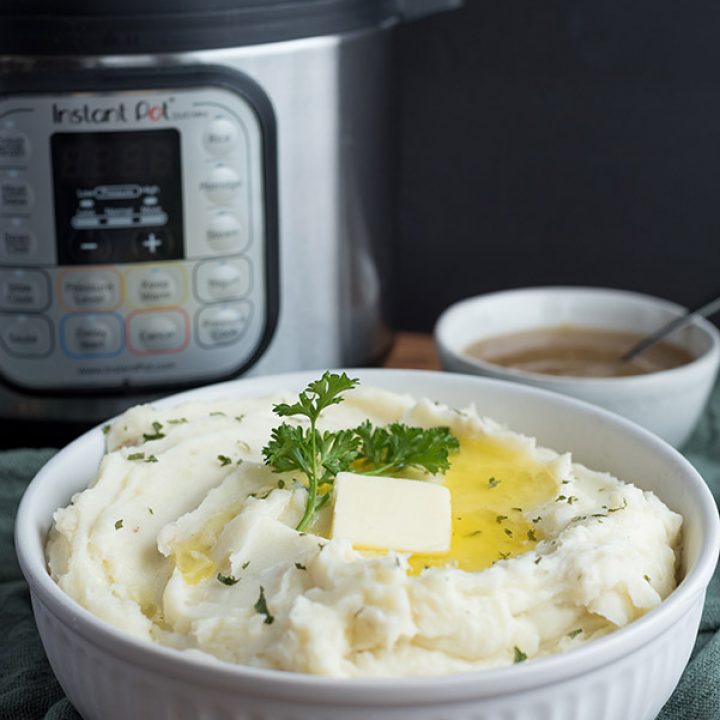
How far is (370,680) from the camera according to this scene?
79 centimetres

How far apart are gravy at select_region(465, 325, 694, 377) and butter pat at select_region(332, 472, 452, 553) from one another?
0.57 m

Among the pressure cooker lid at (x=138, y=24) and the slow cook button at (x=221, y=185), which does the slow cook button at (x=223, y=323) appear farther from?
the pressure cooker lid at (x=138, y=24)

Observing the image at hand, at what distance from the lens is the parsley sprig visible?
103cm

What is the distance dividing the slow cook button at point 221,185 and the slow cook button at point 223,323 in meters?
0.12

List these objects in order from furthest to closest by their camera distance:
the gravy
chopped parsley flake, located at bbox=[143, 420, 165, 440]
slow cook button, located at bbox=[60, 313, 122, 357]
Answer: the gravy, slow cook button, located at bbox=[60, 313, 122, 357], chopped parsley flake, located at bbox=[143, 420, 165, 440]

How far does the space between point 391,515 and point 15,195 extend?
0.59 metres

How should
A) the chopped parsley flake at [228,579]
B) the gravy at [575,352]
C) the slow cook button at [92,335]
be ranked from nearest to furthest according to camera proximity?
the chopped parsley flake at [228,579] < the slow cook button at [92,335] < the gravy at [575,352]

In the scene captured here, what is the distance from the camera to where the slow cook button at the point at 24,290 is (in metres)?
1.34

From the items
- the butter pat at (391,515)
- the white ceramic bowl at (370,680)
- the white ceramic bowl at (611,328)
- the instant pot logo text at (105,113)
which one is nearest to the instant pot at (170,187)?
the instant pot logo text at (105,113)

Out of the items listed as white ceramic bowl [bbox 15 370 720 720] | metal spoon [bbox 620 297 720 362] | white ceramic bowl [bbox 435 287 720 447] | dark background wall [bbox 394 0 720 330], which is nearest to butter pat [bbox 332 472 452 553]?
white ceramic bowl [bbox 15 370 720 720]

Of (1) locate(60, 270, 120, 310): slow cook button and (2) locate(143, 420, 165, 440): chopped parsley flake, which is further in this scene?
(1) locate(60, 270, 120, 310): slow cook button

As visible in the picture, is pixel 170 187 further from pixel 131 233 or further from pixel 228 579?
pixel 228 579

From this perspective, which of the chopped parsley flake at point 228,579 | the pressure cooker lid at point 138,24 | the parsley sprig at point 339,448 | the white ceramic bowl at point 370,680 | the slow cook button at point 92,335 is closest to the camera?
the white ceramic bowl at point 370,680

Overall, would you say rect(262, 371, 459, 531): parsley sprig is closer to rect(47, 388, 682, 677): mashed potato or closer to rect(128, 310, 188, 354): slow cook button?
rect(47, 388, 682, 677): mashed potato
